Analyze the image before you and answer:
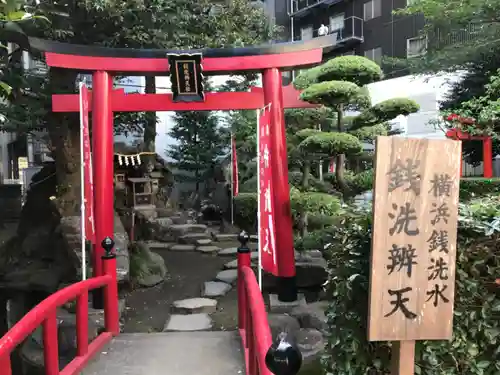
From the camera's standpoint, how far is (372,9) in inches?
863

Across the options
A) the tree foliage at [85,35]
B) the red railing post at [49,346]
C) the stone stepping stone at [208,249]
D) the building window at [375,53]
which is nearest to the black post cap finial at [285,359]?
the red railing post at [49,346]

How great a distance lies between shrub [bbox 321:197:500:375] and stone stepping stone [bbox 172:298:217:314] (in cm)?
515

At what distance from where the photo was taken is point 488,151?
1120 centimetres

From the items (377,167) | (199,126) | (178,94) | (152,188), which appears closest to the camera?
(377,167)

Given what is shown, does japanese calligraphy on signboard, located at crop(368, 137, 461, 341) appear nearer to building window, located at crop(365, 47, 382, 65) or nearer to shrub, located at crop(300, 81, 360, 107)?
shrub, located at crop(300, 81, 360, 107)

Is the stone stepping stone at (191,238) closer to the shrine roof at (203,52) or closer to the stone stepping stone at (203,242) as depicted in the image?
the stone stepping stone at (203,242)

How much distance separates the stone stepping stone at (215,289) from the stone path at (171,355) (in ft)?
11.1

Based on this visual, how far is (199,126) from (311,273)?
1441 cm

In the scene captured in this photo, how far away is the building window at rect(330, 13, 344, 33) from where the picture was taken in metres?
23.8

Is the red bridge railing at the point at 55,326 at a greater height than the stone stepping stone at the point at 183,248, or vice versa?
the red bridge railing at the point at 55,326

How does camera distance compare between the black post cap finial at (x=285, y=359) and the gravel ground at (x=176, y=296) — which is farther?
the gravel ground at (x=176, y=296)

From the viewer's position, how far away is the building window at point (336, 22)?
78.2 ft

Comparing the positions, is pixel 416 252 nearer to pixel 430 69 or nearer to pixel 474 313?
pixel 474 313

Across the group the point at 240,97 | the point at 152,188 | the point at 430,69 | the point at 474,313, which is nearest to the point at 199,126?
the point at 152,188
